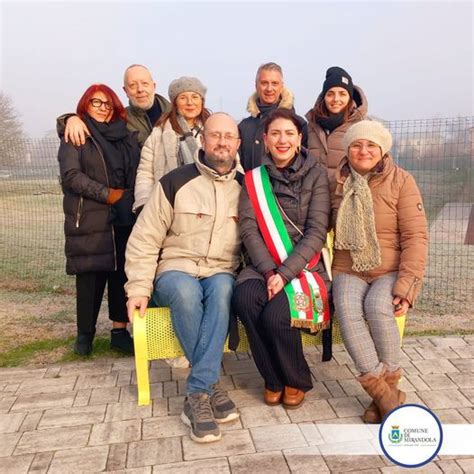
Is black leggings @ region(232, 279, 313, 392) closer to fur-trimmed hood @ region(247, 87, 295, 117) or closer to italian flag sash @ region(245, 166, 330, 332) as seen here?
italian flag sash @ region(245, 166, 330, 332)

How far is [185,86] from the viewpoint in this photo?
11.8 ft

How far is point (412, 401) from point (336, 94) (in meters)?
2.13

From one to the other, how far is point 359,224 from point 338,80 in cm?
120

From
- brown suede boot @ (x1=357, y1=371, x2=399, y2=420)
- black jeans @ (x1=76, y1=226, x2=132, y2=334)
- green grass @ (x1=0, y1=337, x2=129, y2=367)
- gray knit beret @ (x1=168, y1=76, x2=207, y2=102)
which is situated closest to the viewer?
brown suede boot @ (x1=357, y1=371, x2=399, y2=420)

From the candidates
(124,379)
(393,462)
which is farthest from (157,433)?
(393,462)

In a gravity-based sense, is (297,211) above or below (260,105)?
below

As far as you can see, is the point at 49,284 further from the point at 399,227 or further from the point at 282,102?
the point at 399,227

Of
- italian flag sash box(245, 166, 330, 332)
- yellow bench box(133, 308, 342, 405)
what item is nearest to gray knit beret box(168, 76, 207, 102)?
italian flag sash box(245, 166, 330, 332)

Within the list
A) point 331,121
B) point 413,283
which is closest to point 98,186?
point 331,121

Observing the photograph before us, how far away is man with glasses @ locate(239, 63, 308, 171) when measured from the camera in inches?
156

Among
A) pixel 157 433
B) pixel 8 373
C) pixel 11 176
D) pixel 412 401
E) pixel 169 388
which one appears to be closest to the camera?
pixel 157 433

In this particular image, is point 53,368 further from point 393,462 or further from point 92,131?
point 393,462

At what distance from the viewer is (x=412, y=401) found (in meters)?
3.21

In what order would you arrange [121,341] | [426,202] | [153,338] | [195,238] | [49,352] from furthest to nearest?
[426,202] < [49,352] < [121,341] < [195,238] < [153,338]
